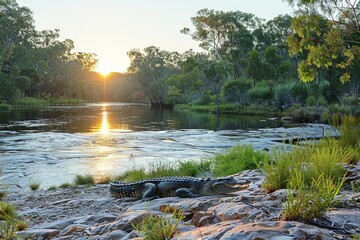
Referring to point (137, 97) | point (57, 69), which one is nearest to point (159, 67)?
point (57, 69)

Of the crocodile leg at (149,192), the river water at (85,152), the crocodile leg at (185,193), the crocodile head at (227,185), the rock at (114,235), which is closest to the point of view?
the rock at (114,235)

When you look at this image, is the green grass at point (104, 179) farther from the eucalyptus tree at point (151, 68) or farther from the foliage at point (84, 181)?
the eucalyptus tree at point (151, 68)

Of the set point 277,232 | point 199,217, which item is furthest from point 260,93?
point 277,232

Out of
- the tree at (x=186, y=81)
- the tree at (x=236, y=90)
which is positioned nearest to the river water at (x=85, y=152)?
the tree at (x=236, y=90)

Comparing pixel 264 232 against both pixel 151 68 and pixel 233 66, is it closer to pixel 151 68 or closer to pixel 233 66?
pixel 233 66

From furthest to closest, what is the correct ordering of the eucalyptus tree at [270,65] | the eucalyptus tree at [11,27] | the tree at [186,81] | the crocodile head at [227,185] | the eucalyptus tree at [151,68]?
the eucalyptus tree at [151,68] → the tree at [186,81] → the eucalyptus tree at [11,27] → the eucalyptus tree at [270,65] → the crocodile head at [227,185]

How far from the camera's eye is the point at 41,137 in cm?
1902

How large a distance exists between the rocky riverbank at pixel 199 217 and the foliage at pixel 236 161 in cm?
202

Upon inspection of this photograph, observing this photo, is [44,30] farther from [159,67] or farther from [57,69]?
[159,67]

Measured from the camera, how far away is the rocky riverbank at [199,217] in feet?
9.68

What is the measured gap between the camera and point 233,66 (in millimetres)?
59406

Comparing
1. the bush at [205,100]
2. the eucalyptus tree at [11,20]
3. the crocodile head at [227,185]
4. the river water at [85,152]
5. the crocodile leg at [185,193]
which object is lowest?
the river water at [85,152]

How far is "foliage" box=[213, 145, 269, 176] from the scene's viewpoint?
8604 millimetres

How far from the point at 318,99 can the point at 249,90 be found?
9658mm
